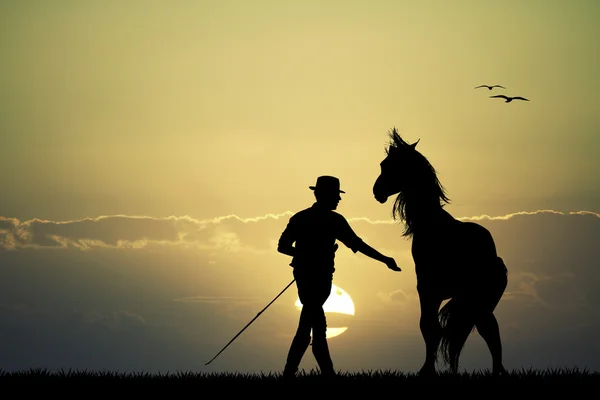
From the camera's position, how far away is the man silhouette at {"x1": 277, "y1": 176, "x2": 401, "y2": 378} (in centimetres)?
973

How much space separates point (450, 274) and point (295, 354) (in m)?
2.21

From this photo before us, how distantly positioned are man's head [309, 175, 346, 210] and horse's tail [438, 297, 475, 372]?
2.07 m

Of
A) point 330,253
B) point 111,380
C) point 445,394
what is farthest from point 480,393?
point 111,380

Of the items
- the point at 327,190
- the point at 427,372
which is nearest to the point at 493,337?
the point at 427,372

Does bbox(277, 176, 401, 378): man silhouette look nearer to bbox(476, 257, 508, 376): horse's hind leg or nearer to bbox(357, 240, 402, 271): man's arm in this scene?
bbox(357, 240, 402, 271): man's arm

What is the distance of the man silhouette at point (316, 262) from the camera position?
9727mm

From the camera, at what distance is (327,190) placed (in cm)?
980

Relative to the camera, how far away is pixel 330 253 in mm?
9820

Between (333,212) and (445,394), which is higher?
(333,212)

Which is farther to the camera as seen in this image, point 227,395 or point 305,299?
point 305,299

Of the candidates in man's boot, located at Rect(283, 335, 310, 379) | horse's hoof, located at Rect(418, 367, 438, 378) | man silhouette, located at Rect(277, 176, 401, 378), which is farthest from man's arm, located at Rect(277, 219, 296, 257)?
horse's hoof, located at Rect(418, 367, 438, 378)

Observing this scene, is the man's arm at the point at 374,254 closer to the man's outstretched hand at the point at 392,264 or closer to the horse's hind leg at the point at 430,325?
the man's outstretched hand at the point at 392,264

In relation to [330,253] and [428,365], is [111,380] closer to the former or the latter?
[330,253]

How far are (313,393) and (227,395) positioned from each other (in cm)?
98
